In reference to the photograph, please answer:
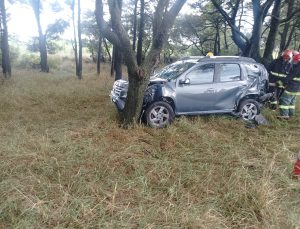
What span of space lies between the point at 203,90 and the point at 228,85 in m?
0.74

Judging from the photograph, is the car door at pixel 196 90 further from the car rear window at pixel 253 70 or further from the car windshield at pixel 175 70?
the car rear window at pixel 253 70

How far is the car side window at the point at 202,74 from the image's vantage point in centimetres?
706

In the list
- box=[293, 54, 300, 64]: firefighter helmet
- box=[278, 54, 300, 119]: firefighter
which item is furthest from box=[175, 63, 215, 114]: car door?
box=[293, 54, 300, 64]: firefighter helmet

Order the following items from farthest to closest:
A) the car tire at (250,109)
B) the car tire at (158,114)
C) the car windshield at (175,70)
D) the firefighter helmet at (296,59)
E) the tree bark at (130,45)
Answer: the firefighter helmet at (296,59)
the car tire at (250,109)
the car windshield at (175,70)
the car tire at (158,114)
the tree bark at (130,45)

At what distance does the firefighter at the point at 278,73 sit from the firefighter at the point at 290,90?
35 centimetres

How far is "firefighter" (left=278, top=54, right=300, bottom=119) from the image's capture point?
756cm

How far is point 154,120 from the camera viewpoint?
22.0 ft

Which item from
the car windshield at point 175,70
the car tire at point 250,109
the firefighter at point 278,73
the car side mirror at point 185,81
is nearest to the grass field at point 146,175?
the car tire at point 250,109

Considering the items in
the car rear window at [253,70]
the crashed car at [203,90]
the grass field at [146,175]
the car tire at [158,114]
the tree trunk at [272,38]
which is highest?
the tree trunk at [272,38]

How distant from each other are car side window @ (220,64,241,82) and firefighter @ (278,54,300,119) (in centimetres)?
139

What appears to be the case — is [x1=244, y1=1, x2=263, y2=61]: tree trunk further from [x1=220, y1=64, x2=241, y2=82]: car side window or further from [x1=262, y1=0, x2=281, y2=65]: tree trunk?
[x1=220, y1=64, x2=241, y2=82]: car side window

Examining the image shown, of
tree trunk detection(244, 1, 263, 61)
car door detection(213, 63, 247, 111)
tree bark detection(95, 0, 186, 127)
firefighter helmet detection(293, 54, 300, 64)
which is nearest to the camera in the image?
tree bark detection(95, 0, 186, 127)

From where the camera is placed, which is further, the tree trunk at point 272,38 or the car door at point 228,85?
the tree trunk at point 272,38

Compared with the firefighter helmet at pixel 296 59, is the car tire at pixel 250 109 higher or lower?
lower
